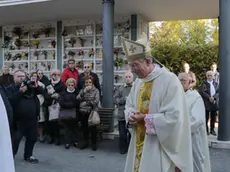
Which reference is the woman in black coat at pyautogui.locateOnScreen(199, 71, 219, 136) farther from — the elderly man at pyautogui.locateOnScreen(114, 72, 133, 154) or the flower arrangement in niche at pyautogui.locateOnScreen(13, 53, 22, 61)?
the flower arrangement in niche at pyautogui.locateOnScreen(13, 53, 22, 61)

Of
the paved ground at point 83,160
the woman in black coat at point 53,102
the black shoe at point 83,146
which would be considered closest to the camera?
the paved ground at point 83,160

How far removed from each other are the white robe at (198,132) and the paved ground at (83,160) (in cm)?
206

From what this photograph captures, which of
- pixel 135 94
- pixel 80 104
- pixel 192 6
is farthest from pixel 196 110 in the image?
pixel 192 6

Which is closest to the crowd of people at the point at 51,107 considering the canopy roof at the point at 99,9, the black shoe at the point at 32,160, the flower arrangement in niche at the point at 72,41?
the black shoe at the point at 32,160

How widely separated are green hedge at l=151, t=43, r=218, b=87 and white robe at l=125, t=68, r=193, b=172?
29.7ft

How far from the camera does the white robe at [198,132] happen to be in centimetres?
374

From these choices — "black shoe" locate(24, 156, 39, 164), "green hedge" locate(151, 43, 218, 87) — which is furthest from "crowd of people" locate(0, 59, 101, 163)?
"green hedge" locate(151, 43, 218, 87)

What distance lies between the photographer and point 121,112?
697cm

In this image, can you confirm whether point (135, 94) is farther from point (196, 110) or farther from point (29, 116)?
point (29, 116)

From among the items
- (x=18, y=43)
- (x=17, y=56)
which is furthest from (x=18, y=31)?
(x=17, y=56)

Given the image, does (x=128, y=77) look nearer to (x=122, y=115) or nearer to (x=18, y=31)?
(x=122, y=115)

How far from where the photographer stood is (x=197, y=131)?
3861mm

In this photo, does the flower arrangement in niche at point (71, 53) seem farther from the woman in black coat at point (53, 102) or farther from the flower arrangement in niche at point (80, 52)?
the woman in black coat at point (53, 102)

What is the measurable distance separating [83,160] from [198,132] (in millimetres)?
3101
